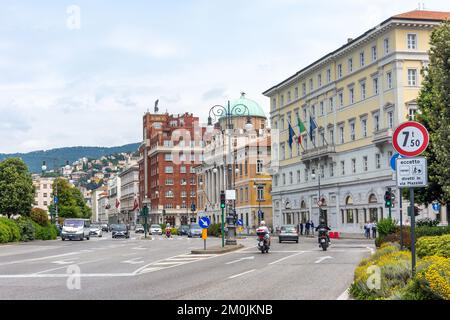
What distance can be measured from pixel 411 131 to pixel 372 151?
54572mm

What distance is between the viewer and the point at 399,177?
1286 centimetres

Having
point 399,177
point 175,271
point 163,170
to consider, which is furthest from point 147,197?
point 399,177

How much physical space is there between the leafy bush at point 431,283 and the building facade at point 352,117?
48.8 m

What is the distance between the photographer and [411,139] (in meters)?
12.8

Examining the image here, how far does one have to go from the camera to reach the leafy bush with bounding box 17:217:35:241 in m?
58.1

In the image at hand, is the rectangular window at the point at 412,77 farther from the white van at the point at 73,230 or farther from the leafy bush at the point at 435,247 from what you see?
the leafy bush at the point at 435,247

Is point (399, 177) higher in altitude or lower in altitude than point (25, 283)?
higher

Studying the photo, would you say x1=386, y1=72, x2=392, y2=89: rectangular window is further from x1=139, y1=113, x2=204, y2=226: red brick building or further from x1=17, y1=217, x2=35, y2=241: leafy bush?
x1=139, y1=113, x2=204, y2=226: red brick building

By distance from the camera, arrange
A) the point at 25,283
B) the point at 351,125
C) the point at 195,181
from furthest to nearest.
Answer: the point at 195,181
the point at 351,125
the point at 25,283

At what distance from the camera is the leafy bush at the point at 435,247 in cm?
1653

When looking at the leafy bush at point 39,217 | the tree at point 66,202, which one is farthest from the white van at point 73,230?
the tree at point 66,202

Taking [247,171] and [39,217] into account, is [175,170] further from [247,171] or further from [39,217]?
[39,217]
